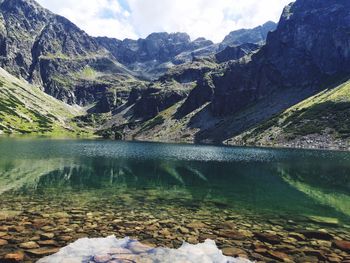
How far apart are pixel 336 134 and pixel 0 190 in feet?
584

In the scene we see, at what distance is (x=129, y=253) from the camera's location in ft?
71.6

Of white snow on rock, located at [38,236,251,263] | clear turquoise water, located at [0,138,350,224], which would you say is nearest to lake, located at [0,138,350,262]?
clear turquoise water, located at [0,138,350,224]

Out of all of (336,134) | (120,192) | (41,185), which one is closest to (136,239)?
(120,192)

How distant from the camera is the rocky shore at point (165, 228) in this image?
23.1 metres

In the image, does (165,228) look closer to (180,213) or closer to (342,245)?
(180,213)

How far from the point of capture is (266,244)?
25250mm

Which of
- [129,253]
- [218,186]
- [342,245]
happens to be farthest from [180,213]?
[218,186]

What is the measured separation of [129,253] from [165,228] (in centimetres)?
703

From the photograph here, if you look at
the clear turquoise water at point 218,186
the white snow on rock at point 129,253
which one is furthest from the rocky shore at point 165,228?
the clear turquoise water at point 218,186

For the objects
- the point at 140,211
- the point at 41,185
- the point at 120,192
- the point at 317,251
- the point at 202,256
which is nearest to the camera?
the point at 202,256

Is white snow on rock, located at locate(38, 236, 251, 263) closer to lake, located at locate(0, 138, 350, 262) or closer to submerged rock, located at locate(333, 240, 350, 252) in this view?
lake, located at locate(0, 138, 350, 262)

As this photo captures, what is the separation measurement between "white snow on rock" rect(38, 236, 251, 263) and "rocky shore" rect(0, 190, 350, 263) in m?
0.74

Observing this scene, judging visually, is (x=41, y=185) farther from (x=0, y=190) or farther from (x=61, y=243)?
(x=61, y=243)

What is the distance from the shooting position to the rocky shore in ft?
75.9
